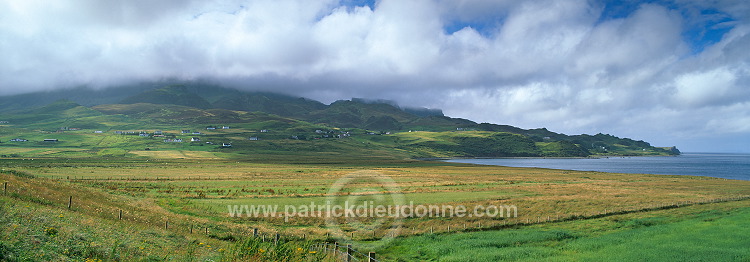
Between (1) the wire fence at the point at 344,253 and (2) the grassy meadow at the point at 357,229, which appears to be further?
(1) the wire fence at the point at 344,253

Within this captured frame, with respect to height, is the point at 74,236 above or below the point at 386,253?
above

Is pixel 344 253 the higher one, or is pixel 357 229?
pixel 344 253

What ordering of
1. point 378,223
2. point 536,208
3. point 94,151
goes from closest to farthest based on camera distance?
point 378,223 → point 536,208 → point 94,151

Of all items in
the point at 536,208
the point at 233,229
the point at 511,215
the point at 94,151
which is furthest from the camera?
the point at 94,151

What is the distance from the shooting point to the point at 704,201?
50250 mm

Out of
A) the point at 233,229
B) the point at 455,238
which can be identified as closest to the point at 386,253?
the point at 455,238

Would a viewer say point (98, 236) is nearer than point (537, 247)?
Yes

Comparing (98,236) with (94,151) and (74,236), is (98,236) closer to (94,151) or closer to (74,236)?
(74,236)

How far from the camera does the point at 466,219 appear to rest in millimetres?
37312

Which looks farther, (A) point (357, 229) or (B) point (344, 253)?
(A) point (357, 229)

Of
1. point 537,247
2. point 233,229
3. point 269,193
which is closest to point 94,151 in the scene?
point 269,193

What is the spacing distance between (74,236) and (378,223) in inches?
965

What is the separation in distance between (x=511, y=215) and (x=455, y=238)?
12418 millimetres

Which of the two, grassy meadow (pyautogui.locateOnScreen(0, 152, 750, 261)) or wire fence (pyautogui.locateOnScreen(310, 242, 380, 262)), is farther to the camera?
wire fence (pyautogui.locateOnScreen(310, 242, 380, 262))
